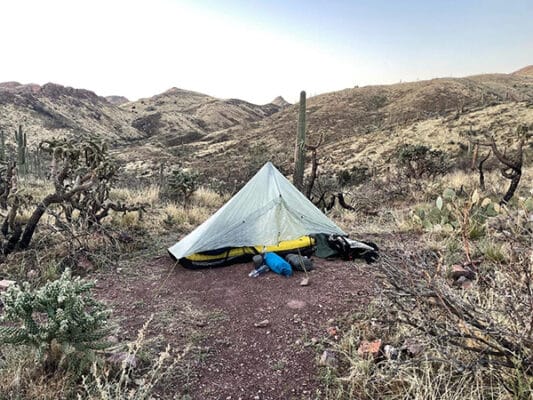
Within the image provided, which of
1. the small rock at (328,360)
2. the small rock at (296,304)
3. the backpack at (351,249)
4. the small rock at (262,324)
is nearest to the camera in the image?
the small rock at (328,360)

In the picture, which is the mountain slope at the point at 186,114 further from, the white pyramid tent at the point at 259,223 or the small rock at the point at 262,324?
the small rock at the point at 262,324

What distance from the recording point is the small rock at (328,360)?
2885 millimetres

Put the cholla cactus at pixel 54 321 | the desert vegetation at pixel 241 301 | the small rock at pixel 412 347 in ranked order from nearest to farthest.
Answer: the desert vegetation at pixel 241 301 < the cholla cactus at pixel 54 321 < the small rock at pixel 412 347

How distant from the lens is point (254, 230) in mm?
5441

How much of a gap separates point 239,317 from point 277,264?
1.12m

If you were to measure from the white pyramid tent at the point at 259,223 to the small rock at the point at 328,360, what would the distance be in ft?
7.91

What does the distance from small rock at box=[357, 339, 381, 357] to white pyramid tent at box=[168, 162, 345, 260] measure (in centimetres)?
249

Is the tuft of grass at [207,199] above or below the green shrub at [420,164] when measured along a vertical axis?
below

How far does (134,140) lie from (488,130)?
40.8 metres

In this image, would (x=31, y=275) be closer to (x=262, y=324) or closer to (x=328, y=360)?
(x=262, y=324)

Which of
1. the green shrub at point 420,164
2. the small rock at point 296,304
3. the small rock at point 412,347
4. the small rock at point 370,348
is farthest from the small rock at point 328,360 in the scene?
the green shrub at point 420,164

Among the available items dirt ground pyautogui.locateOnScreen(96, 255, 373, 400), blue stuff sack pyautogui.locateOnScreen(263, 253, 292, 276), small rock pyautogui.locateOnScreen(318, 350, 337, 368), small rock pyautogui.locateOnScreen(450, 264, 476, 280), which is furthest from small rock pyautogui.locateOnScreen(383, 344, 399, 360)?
blue stuff sack pyautogui.locateOnScreen(263, 253, 292, 276)

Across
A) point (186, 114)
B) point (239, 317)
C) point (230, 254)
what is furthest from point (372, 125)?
point (186, 114)

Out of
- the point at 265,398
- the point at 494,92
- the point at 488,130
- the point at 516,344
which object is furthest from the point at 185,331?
the point at 494,92
